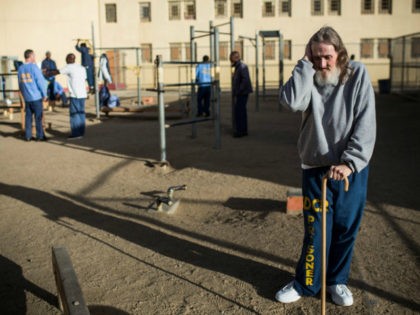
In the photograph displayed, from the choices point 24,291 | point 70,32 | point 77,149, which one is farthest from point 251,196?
point 70,32

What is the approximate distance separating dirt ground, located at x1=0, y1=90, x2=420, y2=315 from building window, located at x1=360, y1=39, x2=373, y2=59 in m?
23.7

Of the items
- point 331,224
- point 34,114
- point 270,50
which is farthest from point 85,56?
point 270,50

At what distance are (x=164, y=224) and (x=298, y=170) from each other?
9.05 feet

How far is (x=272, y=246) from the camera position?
14.9 feet

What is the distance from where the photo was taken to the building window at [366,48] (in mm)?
32094

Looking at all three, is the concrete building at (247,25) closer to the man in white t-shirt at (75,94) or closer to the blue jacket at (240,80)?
the man in white t-shirt at (75,94)

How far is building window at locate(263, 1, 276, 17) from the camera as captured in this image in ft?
105

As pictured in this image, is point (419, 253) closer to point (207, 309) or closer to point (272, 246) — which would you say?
point (272, 246)

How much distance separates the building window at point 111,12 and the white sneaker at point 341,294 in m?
30.8

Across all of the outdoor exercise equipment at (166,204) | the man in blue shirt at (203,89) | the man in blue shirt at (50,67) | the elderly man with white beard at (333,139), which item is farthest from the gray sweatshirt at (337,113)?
the man in blue shirt at (50,67)

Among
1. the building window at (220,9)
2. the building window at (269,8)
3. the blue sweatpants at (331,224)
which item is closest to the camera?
the blue sweatpants at (331,224)

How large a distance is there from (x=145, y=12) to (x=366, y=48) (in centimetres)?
1323

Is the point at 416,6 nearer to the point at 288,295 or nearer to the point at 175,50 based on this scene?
the point at 175,50

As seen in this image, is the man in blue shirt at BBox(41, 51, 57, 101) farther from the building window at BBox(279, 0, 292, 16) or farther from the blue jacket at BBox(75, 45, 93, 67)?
the building window at BBox(279, 0, 292, 16)
